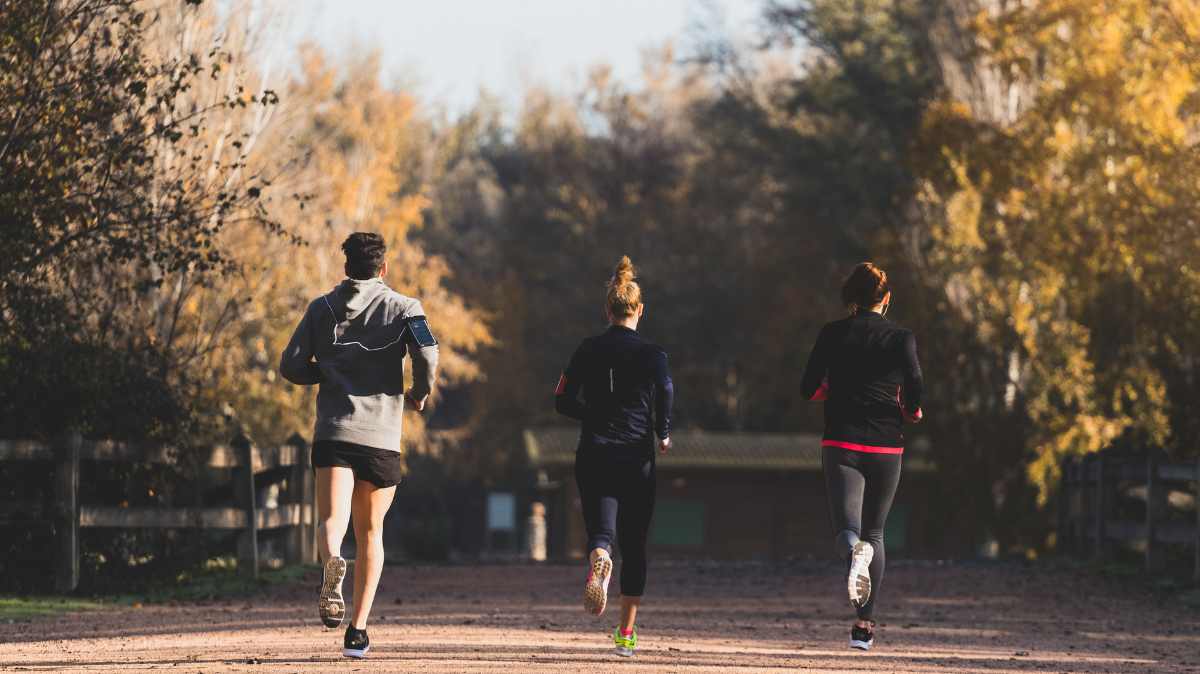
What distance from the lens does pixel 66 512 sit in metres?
15.6

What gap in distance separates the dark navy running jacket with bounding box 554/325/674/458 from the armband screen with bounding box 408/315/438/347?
78 centimetres

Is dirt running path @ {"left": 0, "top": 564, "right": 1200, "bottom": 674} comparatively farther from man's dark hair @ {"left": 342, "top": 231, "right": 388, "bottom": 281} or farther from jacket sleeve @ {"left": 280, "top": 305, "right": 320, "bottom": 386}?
man's dark hair @ {"left": 342, "top": 231, "right": 388, "bottom": 281}

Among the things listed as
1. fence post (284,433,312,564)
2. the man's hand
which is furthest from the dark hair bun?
fence post (284,433,312,564)

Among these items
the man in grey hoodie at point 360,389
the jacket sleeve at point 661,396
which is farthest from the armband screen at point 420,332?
the jacket sleeve at point 661,396

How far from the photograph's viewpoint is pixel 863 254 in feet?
129

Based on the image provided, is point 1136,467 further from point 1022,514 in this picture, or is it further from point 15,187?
point 1022,514

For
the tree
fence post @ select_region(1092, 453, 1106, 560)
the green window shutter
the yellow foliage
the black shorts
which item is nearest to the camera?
the black shorts

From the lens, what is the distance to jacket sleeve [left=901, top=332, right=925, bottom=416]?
9719 millimetres

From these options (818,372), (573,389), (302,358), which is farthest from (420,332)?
(818,372)

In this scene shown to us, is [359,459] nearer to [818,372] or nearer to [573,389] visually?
[573,389]

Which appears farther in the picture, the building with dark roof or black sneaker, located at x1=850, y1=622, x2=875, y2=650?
the building with dark roof

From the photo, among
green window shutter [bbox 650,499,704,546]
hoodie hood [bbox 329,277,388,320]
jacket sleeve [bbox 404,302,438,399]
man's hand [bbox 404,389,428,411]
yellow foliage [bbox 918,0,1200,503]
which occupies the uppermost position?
yellow foliage [bbox 918,0,1200,503]

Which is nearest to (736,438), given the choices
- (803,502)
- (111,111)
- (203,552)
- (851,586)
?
(803,502)

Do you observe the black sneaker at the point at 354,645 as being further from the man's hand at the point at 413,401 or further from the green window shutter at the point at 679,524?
the green window shutter at the point at 679,524
